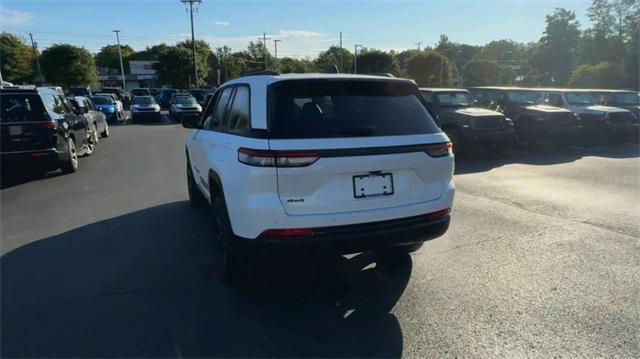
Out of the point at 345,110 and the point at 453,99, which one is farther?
the point at 453,99

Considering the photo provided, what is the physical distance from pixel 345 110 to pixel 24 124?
25.8 feet

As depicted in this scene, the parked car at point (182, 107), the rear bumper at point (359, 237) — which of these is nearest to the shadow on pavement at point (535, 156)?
the rear bumper at point (359, 237)

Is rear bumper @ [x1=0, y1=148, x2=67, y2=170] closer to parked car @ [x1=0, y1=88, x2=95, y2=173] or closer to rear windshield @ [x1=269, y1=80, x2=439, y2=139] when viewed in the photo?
parked car @ [x1=0, y1=88, x2=95, y2=173]

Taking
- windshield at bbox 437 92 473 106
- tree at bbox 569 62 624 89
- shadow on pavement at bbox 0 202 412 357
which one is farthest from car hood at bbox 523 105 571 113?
tree at bbox 569 62 624 89

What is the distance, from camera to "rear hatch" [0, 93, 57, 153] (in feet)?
26.9

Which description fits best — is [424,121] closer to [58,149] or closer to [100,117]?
[58,149]

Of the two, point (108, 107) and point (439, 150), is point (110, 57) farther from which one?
point (439, 150)

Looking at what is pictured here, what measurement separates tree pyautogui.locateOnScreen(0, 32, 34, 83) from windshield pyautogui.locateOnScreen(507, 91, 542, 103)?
57783mm

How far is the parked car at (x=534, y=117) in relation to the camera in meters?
12.9

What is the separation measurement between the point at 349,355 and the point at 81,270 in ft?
9.83

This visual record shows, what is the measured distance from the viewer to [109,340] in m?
3.06

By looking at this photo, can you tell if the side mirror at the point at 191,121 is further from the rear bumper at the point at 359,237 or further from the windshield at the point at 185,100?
the windshield at the point at 185,100

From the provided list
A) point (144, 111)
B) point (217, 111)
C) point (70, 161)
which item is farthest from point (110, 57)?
point (217, 111)

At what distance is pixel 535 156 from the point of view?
11953 mm
